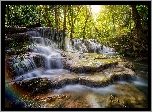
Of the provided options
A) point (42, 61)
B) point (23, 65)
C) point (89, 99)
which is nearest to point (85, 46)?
point (42, 61)

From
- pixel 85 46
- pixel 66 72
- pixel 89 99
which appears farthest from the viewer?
pixel 85 46

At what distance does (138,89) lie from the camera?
16.5 feet

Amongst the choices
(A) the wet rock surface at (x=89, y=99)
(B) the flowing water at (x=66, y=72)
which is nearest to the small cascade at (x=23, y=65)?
(B) the flowing water at (x=66, y=72)

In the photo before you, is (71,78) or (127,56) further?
(127,56)

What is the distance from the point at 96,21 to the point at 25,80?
2.43m

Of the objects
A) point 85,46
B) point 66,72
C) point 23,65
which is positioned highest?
point 85,46

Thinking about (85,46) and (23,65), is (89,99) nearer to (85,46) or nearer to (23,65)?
(23,65)

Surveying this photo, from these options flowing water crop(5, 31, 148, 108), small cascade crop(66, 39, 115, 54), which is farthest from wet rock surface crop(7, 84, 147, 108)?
small cascade crop(66, 39, 115, 54)

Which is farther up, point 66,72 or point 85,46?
point 85,46

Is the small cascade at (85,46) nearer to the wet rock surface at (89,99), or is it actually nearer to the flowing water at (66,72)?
the flowing water at (66,72)

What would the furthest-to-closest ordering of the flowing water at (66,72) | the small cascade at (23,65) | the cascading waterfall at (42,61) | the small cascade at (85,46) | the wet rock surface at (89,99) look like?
the small cascade at (85,46) → the cascading waterfall at (42,61) → the small cascade at (23,65) → the flowing water at (66,72) → the wet rock surface at (89,99)

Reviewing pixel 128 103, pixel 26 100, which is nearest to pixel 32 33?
pixel 26 100

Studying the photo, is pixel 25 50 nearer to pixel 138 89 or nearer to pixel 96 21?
pixel 96 21

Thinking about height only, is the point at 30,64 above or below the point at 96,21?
below
